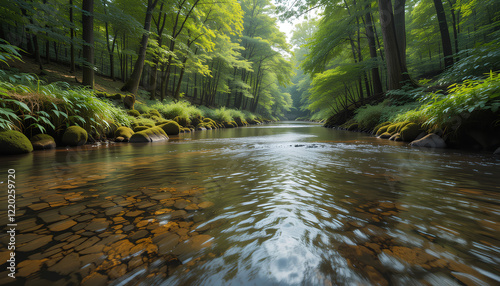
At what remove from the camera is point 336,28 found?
33.9 ft

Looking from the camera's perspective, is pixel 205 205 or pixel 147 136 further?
pixel 147 136

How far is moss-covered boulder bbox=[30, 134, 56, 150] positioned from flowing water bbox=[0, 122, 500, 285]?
2.25 m

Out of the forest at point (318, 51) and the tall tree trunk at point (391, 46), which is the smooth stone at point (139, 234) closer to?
the forest at point (318, 51)

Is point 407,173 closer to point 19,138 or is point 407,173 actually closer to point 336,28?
point 19,138

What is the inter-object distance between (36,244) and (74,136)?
455 centimetres

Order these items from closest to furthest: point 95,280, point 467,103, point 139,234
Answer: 1. point 95,280
2. point 139,234
3. point 467,103

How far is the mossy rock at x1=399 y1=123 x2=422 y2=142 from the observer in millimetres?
5176

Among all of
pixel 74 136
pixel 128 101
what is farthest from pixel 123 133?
pixel 128 101

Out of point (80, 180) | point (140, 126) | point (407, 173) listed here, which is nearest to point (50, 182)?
point (80, 180)

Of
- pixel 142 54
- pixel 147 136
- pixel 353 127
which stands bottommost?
pixel 147 136

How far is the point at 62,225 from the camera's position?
3.59 feet

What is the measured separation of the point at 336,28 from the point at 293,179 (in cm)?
1135

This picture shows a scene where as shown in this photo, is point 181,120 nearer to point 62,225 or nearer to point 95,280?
point 62,225

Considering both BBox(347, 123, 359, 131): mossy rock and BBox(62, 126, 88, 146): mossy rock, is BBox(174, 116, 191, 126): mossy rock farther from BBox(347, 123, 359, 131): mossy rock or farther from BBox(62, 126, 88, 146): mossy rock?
BBox(347, 123, 359, 131): mossy rock
